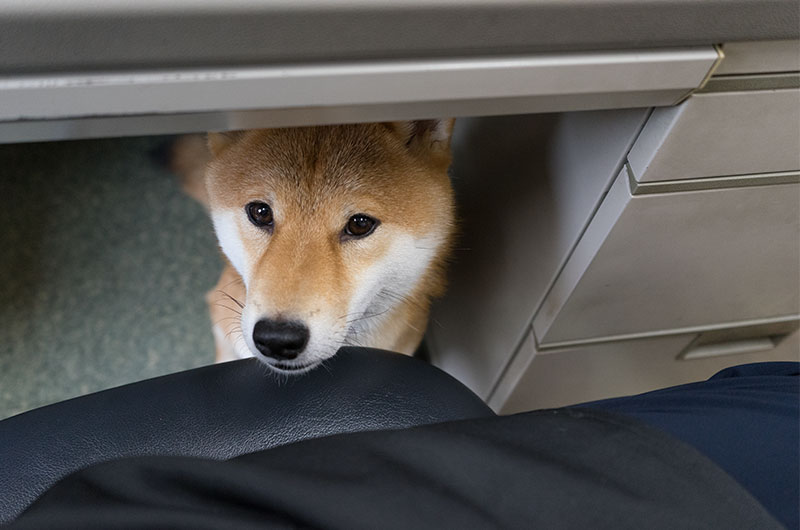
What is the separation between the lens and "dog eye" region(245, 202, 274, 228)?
2.42 ft

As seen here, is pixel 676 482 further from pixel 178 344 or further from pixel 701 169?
pixel 178 344

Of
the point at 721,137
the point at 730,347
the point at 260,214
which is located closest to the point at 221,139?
the point at 260,214

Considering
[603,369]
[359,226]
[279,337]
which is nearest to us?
[279,337]

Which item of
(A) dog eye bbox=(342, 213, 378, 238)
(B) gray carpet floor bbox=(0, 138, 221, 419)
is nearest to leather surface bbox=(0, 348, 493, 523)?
(A) dog eye bbox=(342, 213, 378, 238)

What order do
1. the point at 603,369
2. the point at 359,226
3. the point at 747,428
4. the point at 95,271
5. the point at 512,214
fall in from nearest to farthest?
the point at 747,428, the point at 359,226, the point at 512,214, the point at 603,369, the point at 95,271

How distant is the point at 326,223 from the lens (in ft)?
2.35

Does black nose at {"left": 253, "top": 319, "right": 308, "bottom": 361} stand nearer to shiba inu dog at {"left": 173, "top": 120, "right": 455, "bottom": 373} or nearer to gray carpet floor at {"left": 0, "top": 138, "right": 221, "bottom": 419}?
shiba inu dog at {"left": 173, "top": 120, "right": 455, "bottom": 373}

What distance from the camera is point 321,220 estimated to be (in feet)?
2.34

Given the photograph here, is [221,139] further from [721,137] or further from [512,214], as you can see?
[721,137]

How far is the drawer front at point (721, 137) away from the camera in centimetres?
53

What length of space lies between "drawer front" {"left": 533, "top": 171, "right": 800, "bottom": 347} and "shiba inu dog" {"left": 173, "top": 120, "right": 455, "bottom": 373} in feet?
0.71

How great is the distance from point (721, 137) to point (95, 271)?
1246 millimetres

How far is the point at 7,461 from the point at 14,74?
13.7 inches

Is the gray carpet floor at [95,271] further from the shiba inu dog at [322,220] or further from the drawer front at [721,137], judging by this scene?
the drawer front at [721,137]
